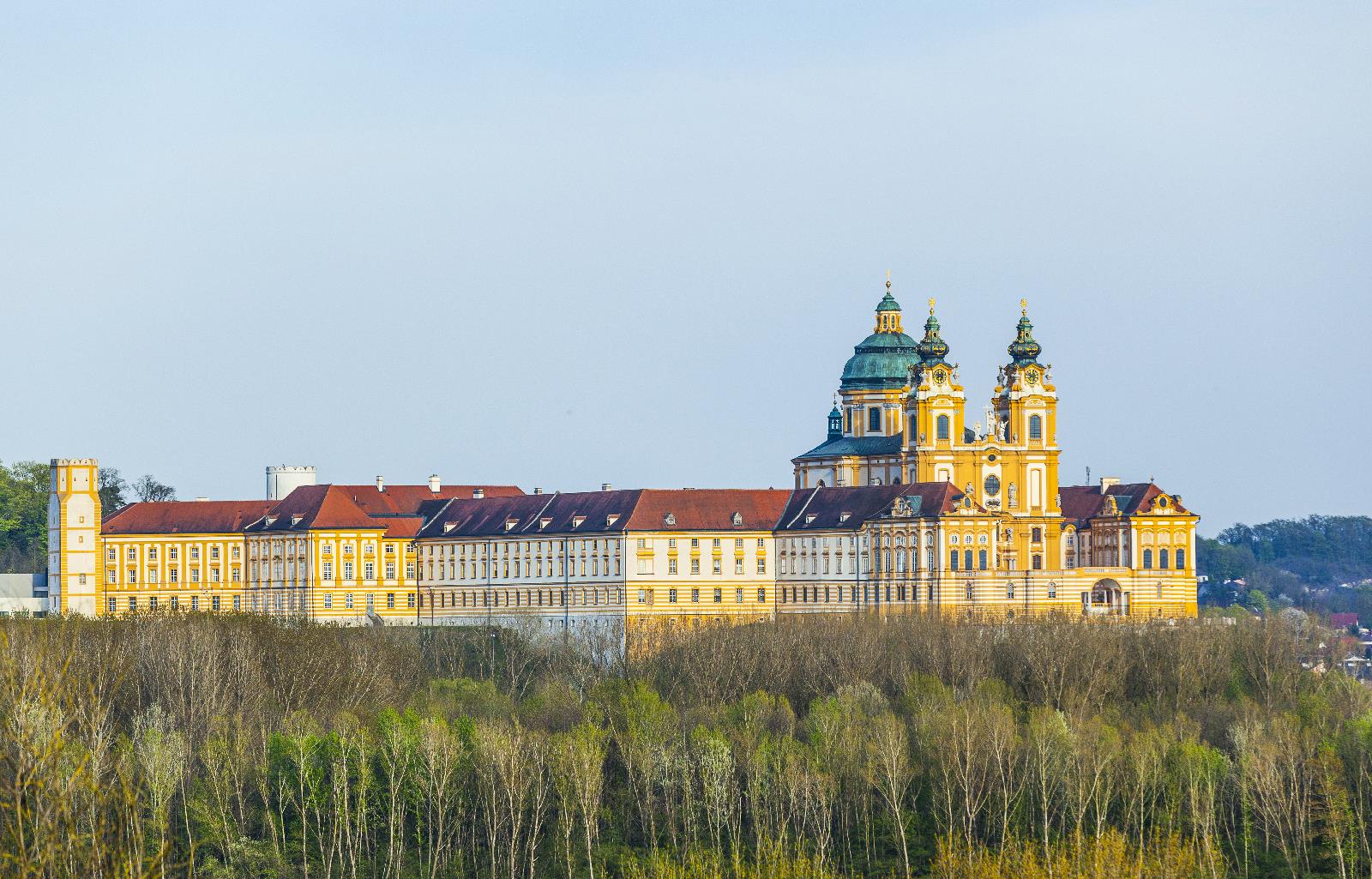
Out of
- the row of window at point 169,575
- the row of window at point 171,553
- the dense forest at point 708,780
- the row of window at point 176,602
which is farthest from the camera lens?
the row of window at point 171,553

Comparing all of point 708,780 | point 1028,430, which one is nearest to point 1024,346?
point 1028,430

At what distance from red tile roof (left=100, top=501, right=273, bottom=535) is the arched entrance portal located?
4771 cm

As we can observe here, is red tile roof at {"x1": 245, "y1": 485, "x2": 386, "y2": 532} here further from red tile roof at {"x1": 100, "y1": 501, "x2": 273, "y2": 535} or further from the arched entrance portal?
the arched entrance portal

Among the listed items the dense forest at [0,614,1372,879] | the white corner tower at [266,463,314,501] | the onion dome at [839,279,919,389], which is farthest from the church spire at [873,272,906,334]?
the dense forest at [0,614,1372,879]

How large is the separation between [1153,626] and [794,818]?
39.9 m

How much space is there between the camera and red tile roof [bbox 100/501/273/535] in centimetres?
16300

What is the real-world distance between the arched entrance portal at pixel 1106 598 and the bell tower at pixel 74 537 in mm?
53674

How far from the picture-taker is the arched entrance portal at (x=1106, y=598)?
146625 millimetres

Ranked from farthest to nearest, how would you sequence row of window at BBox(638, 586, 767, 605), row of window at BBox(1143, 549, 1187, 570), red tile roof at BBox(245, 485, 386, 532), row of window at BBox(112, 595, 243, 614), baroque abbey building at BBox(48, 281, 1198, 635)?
red tile roof at BBox(245, 485, 386, 532), row of window at BBox(112, 595, 243, 614), row of window at BBox(638, 586, 767, 605), row of window at BBox(1143, 549, 1187, 570), baroque abbey building at BBox(48, 281, 1198, 635)

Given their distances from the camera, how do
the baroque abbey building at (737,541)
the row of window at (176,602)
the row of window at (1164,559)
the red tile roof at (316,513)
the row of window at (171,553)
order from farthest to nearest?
the row of window at (171,553) < the red tile roof at (316,513) < the row of window at (176,602) < the row of window at (1164,559) < the baroque abbey building at (737,541)

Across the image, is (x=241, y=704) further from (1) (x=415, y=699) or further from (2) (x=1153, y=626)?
(2) (x=1153, y=626)

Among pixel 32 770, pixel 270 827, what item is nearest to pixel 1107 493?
pixel 270 827

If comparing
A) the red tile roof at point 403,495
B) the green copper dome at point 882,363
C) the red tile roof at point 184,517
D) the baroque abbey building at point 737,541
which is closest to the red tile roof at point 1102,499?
the baroque abbey building at point 737,541

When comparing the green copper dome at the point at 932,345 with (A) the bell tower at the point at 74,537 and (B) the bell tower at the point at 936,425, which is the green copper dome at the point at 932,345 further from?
(A) the bell tower at the point at 74,537
